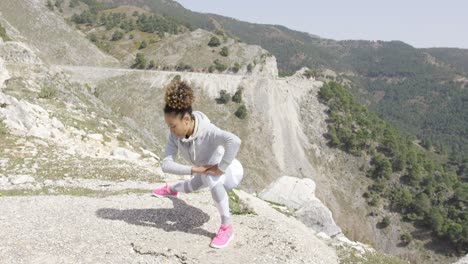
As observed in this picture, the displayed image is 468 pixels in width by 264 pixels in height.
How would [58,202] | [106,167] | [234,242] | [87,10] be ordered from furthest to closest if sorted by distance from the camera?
[87,10] → [106,167] → [58,202] → [234,242]

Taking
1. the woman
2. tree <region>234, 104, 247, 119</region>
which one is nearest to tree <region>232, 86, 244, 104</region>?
tree <region>234, 104, 247, 119</region>

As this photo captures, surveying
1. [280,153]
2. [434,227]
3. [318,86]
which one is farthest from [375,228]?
[318,86]

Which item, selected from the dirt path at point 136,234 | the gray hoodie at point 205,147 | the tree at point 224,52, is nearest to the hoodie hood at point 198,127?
the gray hoodie at point 205,147

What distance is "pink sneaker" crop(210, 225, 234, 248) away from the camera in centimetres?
752

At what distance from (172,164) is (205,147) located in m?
0.74

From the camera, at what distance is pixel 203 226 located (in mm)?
8664

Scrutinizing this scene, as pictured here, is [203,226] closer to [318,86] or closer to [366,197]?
[366,197]

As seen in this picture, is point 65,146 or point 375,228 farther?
point 375,228

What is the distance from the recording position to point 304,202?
16.5 metres

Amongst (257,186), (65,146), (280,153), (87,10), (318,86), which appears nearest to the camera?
(65,146)

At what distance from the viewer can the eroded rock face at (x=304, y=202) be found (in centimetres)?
1361

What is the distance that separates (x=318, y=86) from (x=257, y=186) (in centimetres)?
3622

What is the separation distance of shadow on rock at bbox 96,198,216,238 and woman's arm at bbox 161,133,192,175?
1966 millimetres

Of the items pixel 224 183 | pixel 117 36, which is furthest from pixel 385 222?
pixel 117 36
